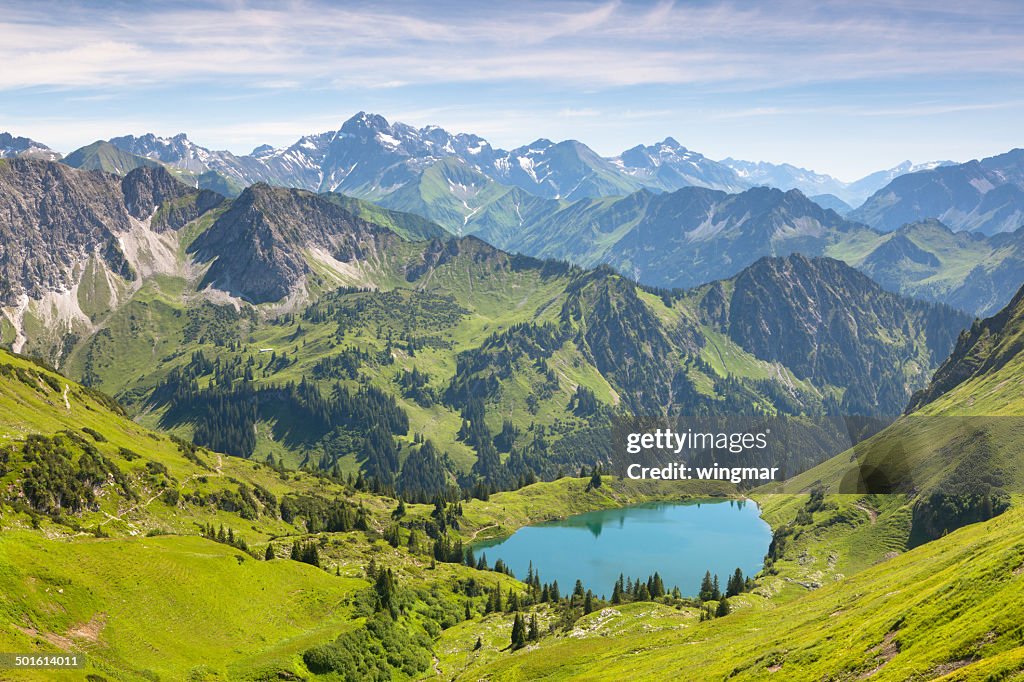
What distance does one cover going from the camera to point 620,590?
539 feet

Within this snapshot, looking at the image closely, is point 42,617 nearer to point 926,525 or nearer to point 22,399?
point 22,399

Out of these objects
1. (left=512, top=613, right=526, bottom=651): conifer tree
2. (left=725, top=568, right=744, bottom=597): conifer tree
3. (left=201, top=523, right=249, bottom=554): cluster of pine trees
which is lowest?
(left=725, top=568, right=744, bottom=597): conifer tree

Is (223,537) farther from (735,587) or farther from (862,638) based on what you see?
(862,638)

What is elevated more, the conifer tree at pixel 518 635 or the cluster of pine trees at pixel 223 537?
the cluster of pine trees at pixel 223 537

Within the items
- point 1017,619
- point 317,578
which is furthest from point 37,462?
point 1017,619

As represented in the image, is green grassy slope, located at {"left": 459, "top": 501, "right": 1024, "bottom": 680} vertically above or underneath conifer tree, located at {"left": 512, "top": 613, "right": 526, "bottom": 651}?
above

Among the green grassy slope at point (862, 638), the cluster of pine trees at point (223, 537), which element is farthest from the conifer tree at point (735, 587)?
the cluster of pine trees at point (223, 537)

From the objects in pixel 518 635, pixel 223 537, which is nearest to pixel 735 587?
pixel 518 635

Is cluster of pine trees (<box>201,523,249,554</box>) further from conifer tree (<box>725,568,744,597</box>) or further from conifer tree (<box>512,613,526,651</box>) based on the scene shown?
conifer tree (<box>725,568,744,597</box>)

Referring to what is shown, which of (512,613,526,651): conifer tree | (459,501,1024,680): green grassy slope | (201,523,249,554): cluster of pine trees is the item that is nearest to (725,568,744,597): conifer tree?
(459,501,1024,680): green grassy slope

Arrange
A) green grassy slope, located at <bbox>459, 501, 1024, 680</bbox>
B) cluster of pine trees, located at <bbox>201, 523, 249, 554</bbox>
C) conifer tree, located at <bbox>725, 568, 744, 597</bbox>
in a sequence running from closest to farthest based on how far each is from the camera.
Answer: green grassy slope, located at <bbox>459, 501, 1024, 680</bbox>, cluster of pine trees, located at <bbox>201, 523, 249, 554</bbox>, conifer tree, located at <bbox>725, 568, 744, 597</bbox>

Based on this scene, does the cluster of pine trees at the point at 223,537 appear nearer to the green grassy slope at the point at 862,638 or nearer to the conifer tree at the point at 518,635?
the conifer tree at the point at 518,635

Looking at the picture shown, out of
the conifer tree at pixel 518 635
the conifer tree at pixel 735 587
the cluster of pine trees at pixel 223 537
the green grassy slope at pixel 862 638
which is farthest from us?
the conifer tree at pixel 735 587

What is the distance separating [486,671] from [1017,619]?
254ft
